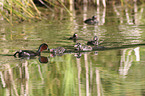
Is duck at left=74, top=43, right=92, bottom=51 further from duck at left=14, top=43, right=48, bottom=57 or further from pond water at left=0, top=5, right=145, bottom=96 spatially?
duck at left=14, top=43, right=48, bottom=57

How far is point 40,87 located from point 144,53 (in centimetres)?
307

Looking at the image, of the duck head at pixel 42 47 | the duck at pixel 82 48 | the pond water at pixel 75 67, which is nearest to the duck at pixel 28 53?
the duck head at pixel 42 47

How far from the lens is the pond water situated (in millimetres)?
4879

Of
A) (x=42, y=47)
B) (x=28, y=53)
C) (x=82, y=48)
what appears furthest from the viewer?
(x=82, y=48)

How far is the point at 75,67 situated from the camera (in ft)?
20.4

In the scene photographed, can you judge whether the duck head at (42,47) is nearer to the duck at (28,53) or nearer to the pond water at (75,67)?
the duck at (28,53)

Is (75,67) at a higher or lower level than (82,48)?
lower

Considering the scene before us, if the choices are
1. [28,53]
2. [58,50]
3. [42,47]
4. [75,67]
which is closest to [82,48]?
[58,50]

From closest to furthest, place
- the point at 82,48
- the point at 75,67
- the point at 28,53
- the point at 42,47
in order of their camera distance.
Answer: the point at 75,67 < the point at 28,53 < the point at 42,47 < the point at 82,48

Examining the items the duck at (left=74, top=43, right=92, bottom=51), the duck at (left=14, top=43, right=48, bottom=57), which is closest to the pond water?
the duck at (left=14, top=43, right=48, bottom=57)

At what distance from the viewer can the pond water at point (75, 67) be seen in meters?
4.88

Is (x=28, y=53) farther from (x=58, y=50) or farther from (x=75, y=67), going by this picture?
(x=75, y=67)

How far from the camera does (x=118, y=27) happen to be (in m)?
11.4

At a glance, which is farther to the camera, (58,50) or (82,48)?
(82,48)
